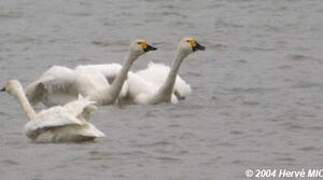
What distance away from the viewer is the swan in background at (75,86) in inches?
674

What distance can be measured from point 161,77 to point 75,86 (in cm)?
133

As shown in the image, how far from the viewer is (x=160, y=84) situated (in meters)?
18.1

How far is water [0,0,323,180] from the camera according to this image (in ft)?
44.9

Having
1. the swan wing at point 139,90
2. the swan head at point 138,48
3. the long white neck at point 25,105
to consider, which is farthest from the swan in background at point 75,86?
the long white neck at point 25,105

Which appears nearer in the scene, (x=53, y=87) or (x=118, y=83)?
(x=118, y=83)

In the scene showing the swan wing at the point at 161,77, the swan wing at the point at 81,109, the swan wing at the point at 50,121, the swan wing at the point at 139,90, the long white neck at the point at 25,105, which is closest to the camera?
the swan wing at the point at 50,121

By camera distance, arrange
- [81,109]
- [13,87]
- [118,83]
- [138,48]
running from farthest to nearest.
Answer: [138,48] → [118,83] → [13,87] → [81,109]

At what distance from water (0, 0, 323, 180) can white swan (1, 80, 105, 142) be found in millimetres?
100

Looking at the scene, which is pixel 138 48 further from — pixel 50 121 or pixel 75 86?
pixel 50 121

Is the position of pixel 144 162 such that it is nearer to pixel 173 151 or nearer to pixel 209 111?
pixel 173 151

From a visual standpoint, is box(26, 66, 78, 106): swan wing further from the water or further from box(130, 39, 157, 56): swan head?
box(130, 39, 157, 56): swan head

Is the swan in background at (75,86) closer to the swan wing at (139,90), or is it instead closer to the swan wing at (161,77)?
the swan wing at (139,90)

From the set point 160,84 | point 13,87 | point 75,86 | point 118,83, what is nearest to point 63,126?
point 13,87

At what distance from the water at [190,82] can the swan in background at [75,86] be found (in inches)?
10.8
